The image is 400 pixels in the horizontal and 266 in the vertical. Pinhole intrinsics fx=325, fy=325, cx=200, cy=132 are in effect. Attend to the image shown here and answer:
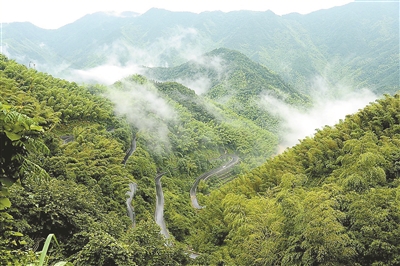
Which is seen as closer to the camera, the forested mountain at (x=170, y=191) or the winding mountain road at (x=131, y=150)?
the forested mountain at (x=170, y=191)

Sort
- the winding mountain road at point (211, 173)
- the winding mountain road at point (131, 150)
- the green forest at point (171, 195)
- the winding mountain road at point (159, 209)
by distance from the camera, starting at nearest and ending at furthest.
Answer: the green forest at point (171, 195) → the winding mountain road at point (159, 209) → the winding mountain road at point (131, 150) → the winding mountain road at point (211, 173)

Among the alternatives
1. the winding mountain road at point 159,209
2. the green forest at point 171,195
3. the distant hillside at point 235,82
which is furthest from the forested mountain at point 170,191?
the distant hillside at point 235,82

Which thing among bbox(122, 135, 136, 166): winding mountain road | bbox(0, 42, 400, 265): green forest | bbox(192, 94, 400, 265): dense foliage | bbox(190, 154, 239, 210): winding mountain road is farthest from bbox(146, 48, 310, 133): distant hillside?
bbox(192, 94, 400, 265): dense foliage

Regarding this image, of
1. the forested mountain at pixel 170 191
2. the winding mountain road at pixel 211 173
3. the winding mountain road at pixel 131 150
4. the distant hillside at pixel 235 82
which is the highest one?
the distant hillside at pixel 235 82

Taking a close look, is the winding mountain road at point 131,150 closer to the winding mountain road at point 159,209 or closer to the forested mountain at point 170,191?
the forested mountain at point 170,191

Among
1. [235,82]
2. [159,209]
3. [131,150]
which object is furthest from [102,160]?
[235,82]

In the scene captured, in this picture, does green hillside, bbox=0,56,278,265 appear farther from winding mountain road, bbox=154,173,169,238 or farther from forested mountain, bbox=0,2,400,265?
winding mountain road, bbox=154,173,169,238

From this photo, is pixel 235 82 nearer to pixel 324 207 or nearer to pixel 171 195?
pixel 171 195

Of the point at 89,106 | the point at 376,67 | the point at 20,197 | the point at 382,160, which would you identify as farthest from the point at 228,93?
the point at 376,67

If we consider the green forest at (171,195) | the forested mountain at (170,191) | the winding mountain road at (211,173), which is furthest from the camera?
the winding mountain road at (211,173)
